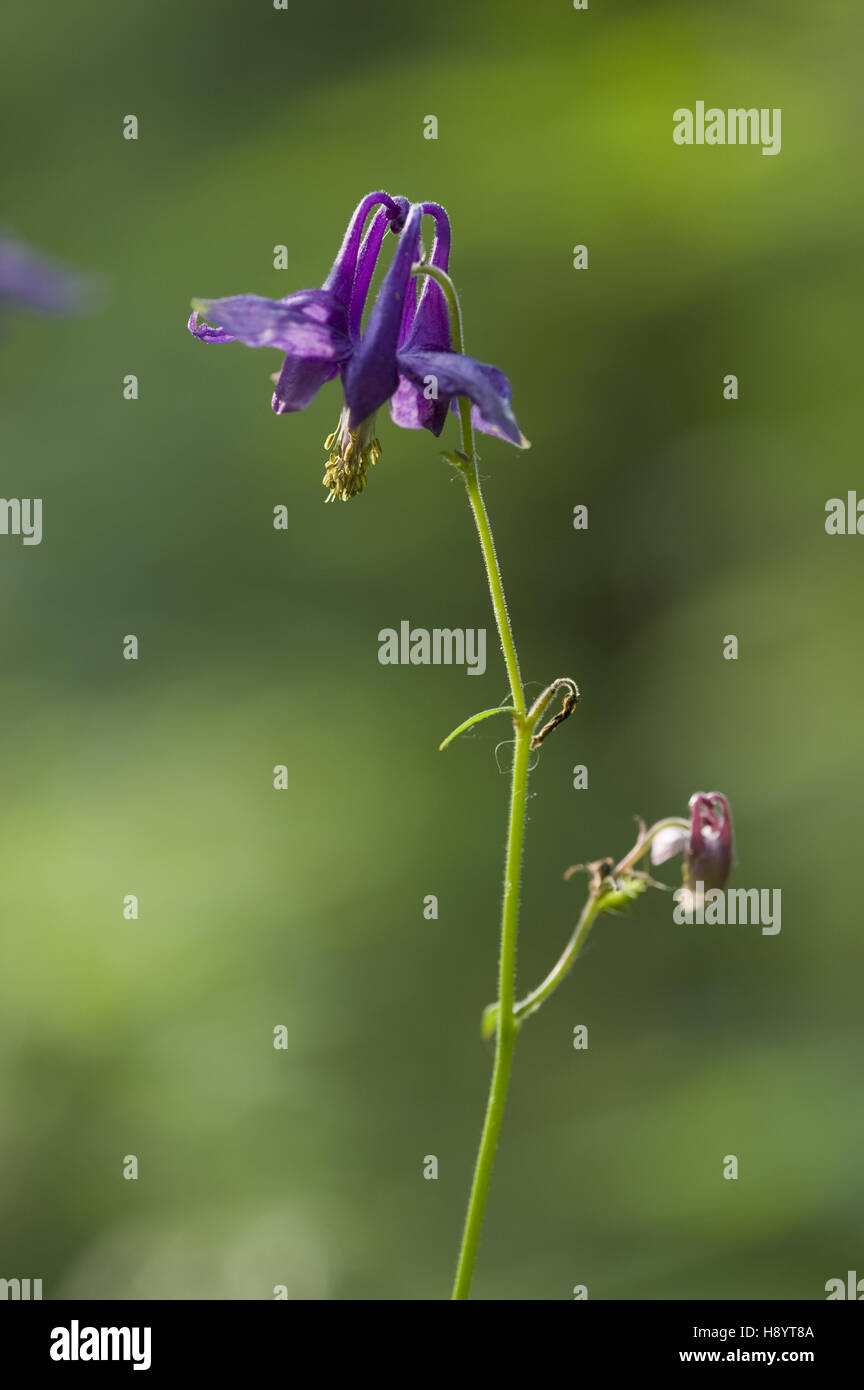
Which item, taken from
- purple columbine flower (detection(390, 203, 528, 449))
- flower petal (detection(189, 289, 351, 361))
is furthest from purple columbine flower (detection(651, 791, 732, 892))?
flower petal (detection(189, 289, 351, 361))

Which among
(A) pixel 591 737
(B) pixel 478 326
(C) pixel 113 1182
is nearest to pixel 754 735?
(A) pixel 591 737

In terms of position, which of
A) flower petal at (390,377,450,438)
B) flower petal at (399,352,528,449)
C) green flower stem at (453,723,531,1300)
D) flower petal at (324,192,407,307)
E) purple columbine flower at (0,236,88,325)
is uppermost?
flower petal at (324,192,407,307)

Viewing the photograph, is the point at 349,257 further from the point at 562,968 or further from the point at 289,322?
the point at 562,968

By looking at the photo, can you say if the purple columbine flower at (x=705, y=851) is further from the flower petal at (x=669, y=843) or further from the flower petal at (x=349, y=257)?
the flower petal at (x=349, y=257)

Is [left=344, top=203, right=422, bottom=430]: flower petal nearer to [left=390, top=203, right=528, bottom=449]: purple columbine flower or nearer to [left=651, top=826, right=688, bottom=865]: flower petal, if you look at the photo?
[left=390, top=203, right=528, bottom=449]: purple columbine flower

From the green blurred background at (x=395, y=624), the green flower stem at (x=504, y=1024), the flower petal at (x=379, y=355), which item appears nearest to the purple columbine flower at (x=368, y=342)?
the flower petal at (x=379, y=355)

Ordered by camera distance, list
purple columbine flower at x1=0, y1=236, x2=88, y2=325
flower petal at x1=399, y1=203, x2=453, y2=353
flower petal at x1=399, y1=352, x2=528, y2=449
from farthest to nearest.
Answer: flower petal at x1=399, y1=203, x2=453, y2=353 < flower petal at x1=399, y1=352, x2=528, y2=449 < purple columbine flower at x1=0, y1=236, x2=88, y2=325

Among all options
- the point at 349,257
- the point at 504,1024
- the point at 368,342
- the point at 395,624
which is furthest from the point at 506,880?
the point at 395,624

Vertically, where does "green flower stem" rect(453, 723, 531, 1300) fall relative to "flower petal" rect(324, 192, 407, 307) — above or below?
below
